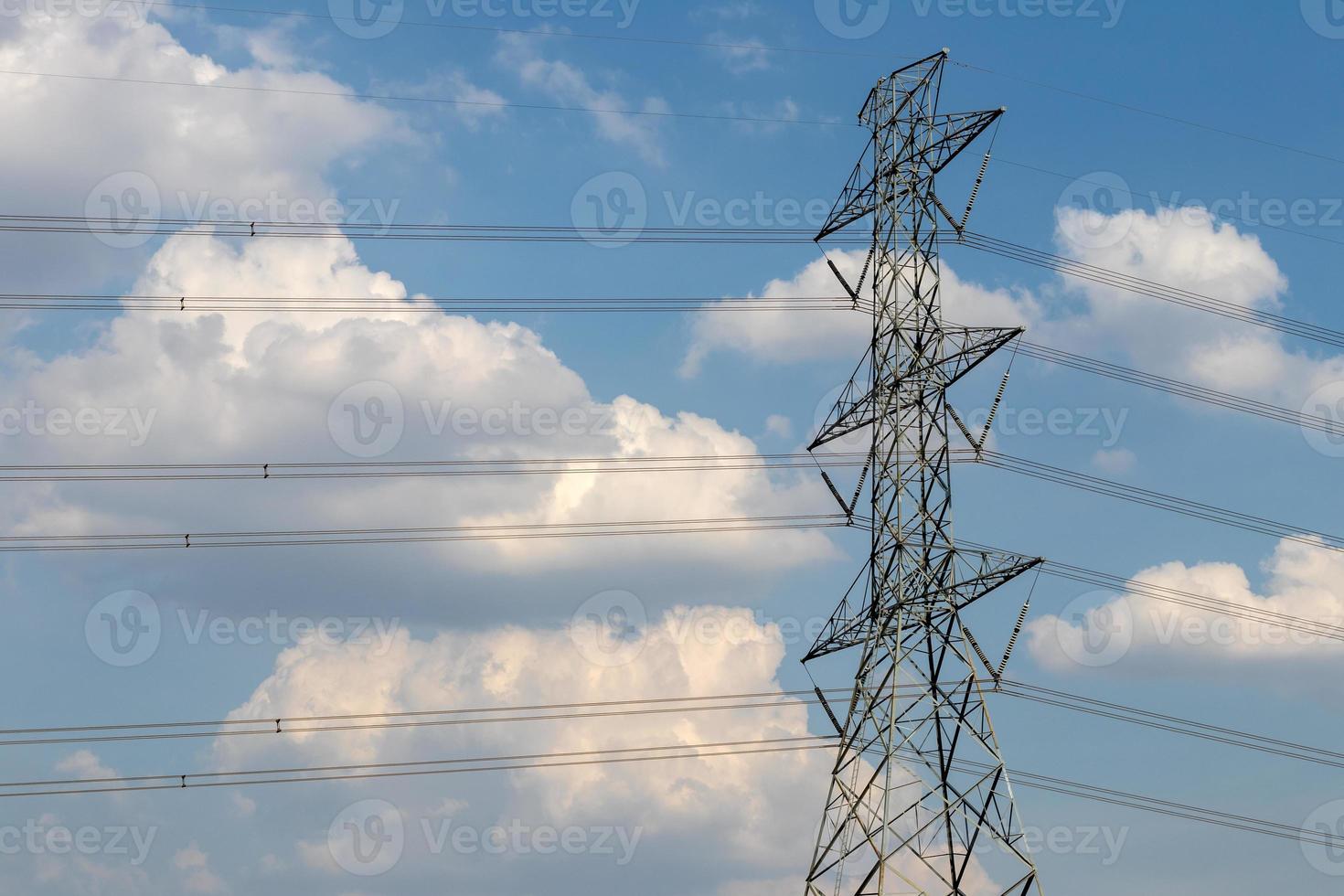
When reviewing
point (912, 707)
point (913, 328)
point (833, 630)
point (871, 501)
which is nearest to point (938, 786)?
point (912, 707)

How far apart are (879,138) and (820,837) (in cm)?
2721

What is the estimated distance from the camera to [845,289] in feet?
183

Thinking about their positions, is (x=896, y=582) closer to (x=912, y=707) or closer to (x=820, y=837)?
(x=912, y=707)

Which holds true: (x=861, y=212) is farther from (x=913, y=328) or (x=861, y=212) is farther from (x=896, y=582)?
(x=896, y=582)

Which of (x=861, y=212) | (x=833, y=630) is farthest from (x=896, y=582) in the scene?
(x=861, y=212)

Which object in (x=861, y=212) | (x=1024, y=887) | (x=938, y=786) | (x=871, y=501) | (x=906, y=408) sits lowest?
(x=1024, y=887)

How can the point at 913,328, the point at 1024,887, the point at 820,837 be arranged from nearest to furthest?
1. the point at 1024,887
2. the point at 820,837
3. the point at 913,328

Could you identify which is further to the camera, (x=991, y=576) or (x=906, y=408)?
Answer: (x=906, y=408)

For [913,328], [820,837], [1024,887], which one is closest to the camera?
[1024,887]

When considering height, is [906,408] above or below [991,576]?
above

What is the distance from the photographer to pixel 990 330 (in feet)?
166

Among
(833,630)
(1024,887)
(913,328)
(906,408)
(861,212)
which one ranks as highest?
(861,212)

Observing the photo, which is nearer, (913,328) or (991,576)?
(991,576)

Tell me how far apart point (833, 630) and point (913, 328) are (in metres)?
11.8
